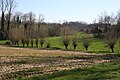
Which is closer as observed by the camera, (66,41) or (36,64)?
(36,64)

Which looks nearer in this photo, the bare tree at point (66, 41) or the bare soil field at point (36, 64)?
the bare soil field at point (36, 64)

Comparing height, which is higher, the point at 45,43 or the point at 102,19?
the point at 102,19

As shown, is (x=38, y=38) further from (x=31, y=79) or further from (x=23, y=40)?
(x=31, y=79)

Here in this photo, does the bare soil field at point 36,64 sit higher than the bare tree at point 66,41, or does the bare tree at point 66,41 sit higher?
the bare tree at point 66,41

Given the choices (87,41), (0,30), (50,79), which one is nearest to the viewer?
(50,79)

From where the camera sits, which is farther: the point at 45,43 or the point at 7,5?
the point at 7,5

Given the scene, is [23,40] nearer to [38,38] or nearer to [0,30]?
[38,38]

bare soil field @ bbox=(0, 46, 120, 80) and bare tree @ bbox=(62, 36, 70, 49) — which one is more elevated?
bare tree @ bbox=(62, 36, 70, 49)

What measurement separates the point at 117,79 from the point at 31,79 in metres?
4.48

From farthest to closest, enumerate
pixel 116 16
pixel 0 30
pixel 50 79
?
pixel 116 16 → pixel 0 30 → pixel 50 79

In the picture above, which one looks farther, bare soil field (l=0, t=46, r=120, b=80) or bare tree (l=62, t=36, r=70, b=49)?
bare tree (l=62, t=36, r=70, b=49)

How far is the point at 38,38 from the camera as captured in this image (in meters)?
82.4

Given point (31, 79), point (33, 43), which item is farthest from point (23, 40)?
point (31, 79)

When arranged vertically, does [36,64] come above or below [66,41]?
below
